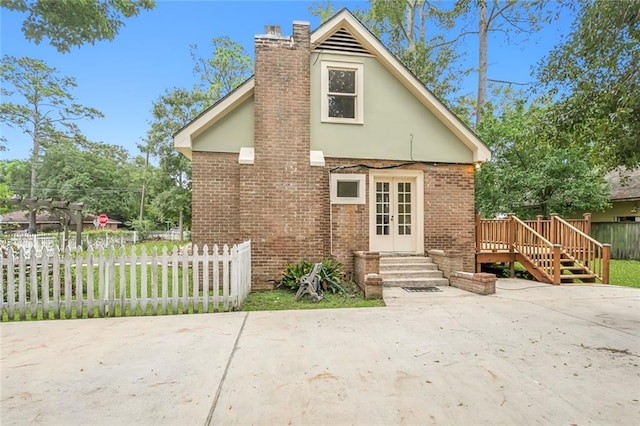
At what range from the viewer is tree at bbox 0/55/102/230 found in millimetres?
27062

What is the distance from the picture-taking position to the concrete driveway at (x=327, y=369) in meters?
2.52

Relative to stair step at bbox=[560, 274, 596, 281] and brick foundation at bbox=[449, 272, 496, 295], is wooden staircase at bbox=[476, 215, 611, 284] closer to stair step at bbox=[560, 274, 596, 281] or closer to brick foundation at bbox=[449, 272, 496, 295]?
stair step at bbox=[560, 274, 596, 281]

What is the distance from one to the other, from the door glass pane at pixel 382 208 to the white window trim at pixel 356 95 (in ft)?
6.19

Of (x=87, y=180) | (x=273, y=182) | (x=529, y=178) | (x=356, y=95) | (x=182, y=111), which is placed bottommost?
(x=273, y=182)

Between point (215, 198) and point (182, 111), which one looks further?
point (182, 111)

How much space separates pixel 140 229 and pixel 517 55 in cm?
3580

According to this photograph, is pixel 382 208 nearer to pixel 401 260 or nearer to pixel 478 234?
pixel 401 260

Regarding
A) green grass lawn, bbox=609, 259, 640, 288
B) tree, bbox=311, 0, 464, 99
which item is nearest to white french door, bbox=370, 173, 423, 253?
green grass lawn, bbox=609, 259, 640, 288

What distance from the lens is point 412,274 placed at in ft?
25.6

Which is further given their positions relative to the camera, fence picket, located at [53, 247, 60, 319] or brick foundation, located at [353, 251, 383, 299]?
brick foundation, located at [353, 251, 383, 299]

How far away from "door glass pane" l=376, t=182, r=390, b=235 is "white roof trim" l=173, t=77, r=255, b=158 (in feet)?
13.9

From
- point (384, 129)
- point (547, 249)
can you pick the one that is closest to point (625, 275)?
point (547, 249)

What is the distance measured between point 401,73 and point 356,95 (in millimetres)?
Answer: 1330

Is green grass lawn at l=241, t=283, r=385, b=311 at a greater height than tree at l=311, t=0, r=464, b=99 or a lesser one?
lesser
